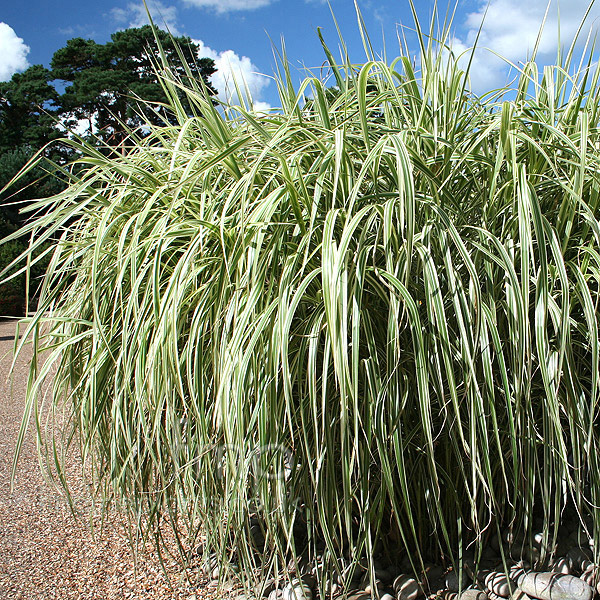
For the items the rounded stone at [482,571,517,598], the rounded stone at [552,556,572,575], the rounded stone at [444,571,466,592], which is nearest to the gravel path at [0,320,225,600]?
the rounded stone at [444,571,466,592]

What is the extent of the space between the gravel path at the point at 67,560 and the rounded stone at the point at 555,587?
31.3 inches

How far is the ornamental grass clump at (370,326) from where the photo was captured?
1.16 meters

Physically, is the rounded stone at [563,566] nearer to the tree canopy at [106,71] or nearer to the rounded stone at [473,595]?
the rounded stone at [473,595]

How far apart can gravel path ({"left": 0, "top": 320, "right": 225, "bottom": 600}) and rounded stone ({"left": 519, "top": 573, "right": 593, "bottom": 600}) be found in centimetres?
79

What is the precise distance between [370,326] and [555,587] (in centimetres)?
78

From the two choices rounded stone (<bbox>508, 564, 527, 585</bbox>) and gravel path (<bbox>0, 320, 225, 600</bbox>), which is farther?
gravel path (<bbox>0, 320, 225, 600</bbox>)

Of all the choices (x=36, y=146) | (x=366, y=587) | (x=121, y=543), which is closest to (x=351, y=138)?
(x=366, y=587)

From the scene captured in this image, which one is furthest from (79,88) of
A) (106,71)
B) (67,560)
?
(67,560)

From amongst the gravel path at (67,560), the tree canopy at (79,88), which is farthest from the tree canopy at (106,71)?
the gravel path at (67,560)

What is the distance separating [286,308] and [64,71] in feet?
73.3

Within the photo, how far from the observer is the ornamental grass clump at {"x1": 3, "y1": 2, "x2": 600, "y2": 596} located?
116 centimetres

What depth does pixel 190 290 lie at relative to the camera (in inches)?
57.2

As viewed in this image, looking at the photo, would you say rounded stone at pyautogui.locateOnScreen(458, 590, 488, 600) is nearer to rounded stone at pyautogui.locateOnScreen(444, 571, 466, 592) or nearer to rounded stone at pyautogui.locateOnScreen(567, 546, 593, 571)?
rounded stone at pyautogui.locateOnScreen(444, 571, 466, 592)

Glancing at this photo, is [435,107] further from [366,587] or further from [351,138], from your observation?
[366,587]
